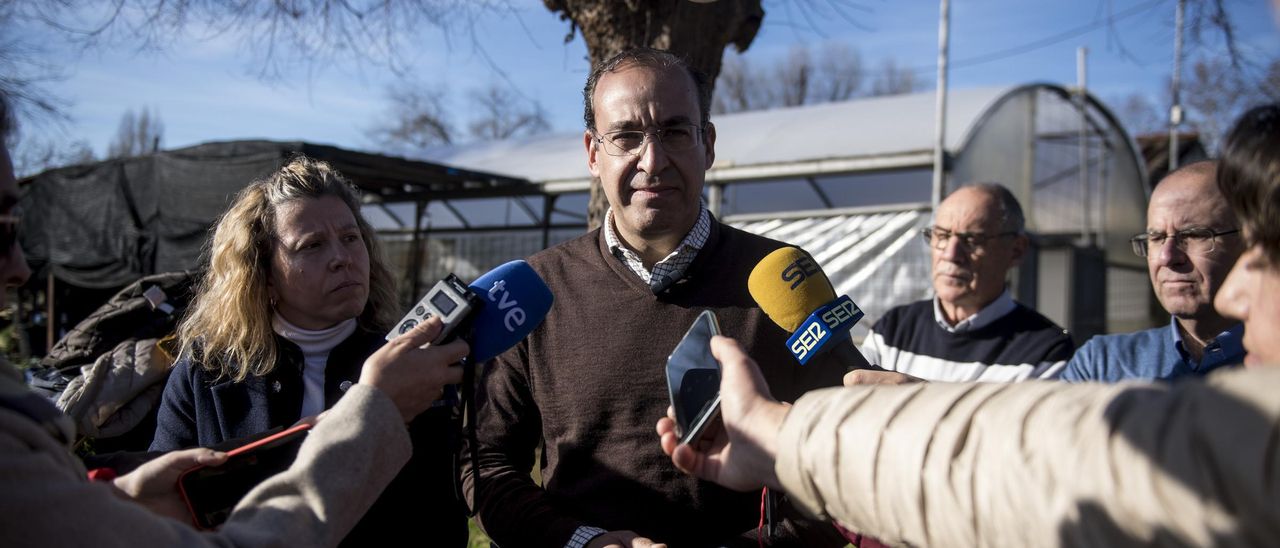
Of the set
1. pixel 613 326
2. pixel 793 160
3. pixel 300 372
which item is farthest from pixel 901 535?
pixel 793 160

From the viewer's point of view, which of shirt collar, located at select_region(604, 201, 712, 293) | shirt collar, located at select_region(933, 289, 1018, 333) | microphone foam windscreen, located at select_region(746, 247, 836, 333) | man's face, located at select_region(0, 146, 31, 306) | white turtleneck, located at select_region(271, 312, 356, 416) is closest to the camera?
man's face, located at select_region(0, 146, 31, 306)

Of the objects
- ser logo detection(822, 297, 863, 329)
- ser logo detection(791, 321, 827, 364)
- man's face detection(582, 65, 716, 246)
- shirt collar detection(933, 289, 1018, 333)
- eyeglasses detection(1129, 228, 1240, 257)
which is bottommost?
shirt collar detection(933, 289, 1018, 333)

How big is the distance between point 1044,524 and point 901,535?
0.68 ft

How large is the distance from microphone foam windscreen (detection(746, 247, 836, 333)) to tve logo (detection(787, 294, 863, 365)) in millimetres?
57

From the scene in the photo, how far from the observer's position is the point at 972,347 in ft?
11.4

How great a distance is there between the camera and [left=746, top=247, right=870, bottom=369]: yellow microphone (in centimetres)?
196

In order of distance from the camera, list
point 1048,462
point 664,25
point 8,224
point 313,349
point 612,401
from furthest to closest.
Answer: point 664,25
point 313,349
point 612,401
point 8,224
point 1048,462

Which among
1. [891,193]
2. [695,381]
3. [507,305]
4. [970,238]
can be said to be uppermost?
[891,193]

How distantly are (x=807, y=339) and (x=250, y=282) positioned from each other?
5.33ft

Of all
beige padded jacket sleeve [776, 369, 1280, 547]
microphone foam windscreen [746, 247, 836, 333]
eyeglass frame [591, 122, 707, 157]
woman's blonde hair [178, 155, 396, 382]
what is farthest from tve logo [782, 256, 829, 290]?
woman's blonde hair [178, 155, 396, 382]

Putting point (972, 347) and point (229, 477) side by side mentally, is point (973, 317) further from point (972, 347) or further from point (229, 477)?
point (229, 477)

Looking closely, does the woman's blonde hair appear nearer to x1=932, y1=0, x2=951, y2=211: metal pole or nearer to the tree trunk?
the tree trunk

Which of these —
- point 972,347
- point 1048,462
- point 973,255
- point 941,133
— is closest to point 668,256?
point 1048,462

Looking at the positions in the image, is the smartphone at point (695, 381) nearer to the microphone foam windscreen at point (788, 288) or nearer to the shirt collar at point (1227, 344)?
the microphone foam windscreen at point (788, 288)
